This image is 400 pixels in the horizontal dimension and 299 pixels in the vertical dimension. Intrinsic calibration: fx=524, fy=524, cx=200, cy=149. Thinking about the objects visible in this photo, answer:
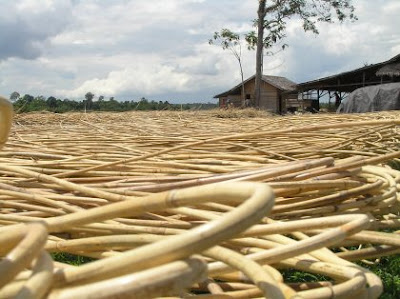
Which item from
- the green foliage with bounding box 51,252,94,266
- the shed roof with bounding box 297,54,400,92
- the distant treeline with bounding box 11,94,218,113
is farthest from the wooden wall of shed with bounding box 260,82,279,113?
the green foliage with bounding box 51,252,94,266

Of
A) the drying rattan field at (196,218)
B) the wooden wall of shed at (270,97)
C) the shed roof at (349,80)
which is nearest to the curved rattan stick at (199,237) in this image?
the drying rattan field at (196,218)

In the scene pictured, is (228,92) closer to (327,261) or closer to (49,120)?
(49,120)

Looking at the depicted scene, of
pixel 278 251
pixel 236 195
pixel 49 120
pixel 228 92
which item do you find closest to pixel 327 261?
pixel 278 251

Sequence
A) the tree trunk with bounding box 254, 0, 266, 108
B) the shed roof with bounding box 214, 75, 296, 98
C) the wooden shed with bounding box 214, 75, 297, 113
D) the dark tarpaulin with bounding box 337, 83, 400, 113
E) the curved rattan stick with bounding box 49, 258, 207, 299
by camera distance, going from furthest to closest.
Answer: the shed roof with bounding box 214, 75, 296, 98 < the wooden shed with bounding box 214, 75, 297, 113 < the tree trunk with bounding box 254, 0, 266, 108 < the dark tarpaulin with bounding box 337, 83, 400, 113 < the curved rattan stick with bounding box 49, 258, 207, 299

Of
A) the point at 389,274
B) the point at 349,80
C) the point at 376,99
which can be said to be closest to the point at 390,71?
the point at 349,80

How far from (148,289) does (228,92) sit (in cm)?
2844

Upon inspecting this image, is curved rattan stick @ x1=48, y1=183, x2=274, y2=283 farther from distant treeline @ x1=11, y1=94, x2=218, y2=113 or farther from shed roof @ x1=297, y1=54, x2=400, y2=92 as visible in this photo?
shed roof @ x1=297, y1=54, x2=400, y2=92

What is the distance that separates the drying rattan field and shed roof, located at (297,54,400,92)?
1806 cm

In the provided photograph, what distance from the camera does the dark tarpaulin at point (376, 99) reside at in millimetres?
10750

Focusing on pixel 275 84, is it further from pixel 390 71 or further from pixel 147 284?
pixel 147 284

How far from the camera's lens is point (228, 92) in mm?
28641

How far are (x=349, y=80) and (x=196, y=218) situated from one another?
830 inches

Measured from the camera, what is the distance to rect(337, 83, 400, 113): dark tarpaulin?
10.8 m

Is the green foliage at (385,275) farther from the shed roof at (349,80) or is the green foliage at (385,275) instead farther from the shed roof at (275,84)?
the shed roof at (275,84)
